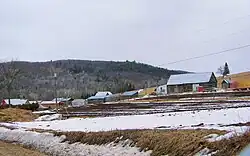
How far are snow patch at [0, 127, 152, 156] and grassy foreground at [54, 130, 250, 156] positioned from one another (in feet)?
1.15

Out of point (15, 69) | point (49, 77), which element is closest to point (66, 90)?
point (49, 77)

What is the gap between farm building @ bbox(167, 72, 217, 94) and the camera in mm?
124125

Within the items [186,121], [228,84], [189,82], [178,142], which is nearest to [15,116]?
[186,121]

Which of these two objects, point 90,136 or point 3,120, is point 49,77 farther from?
point 90,136

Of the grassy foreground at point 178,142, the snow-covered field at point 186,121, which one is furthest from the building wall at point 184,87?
the grassy foreground at point 178,142

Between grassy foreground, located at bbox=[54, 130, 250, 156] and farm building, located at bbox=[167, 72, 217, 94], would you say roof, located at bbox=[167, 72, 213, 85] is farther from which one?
grassy foreground, located at bbox=[54, 130, 250, 156]

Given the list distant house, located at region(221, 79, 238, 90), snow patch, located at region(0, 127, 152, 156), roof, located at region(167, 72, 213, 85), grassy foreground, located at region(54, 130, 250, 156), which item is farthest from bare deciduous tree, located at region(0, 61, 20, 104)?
grassy foreground, located at region(54, 130, 250, 156)

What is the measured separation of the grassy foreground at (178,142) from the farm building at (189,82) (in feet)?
353

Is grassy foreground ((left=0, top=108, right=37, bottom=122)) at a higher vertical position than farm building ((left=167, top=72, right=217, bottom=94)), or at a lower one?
lower

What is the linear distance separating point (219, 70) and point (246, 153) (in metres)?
189

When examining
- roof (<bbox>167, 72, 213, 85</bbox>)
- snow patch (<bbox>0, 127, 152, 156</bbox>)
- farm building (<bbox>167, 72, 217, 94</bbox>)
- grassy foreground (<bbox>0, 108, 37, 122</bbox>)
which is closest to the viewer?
snow patch (<bbox>0, 127, 152, 156</bbox>)

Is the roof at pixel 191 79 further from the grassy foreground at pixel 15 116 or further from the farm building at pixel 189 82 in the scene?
the grassy foreground at pixel 15 116

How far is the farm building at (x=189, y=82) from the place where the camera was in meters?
124

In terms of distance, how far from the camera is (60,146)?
19.8 metres
